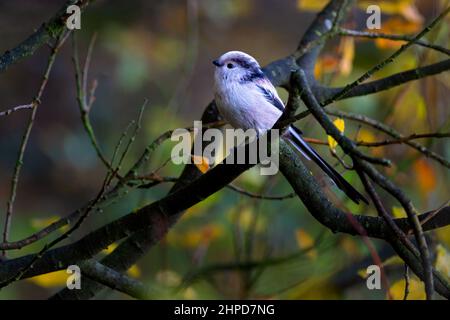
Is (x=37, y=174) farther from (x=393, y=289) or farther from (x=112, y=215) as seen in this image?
(x=393, y=289)

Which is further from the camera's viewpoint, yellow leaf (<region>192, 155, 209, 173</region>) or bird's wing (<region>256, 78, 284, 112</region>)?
bird's wing (<region>256, 78, 284, 112</region>)

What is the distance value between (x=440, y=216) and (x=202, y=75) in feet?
17.3

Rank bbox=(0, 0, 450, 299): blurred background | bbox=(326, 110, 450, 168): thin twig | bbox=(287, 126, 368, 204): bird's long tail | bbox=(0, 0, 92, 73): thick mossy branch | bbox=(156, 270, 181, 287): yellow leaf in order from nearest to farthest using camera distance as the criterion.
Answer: bbox=(326, 110, 450, 168): thin twig
bbox=(0, 0, 92, 73): thick mossy branch
bbox=(287, 126, 368, 204): bird's long tail
bbox=(156, 270, 181, 287): yellow leaf
bbox=(0, 0, 450, 299): blurred background

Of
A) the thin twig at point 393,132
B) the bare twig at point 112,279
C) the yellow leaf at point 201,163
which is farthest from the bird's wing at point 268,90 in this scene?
the bare twig at point 112,279

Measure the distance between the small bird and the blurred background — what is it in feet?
1.85

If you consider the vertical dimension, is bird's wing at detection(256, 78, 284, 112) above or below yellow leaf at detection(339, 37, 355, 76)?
below

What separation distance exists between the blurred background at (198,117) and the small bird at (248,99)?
0.56 metres

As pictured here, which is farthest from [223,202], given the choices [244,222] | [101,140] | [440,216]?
[440,216]

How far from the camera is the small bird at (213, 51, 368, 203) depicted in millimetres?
3018

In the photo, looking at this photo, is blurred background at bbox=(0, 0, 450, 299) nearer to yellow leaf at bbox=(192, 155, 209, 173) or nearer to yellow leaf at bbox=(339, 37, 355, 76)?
yellow leaf at bbox=(339, 37, 355, 76)

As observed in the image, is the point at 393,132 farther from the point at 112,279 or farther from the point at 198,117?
the point at 198,117

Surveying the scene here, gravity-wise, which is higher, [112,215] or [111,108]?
[111,108]

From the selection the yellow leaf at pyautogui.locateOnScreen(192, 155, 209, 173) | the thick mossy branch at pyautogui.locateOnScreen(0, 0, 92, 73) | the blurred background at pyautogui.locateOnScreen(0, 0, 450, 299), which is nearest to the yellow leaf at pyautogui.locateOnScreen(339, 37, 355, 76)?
the blurred background at pyautogui.locateOnScreen(0, 0, 450, 299)

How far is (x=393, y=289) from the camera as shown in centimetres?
279
